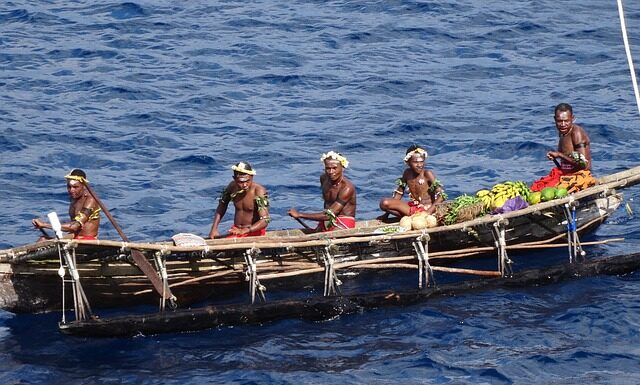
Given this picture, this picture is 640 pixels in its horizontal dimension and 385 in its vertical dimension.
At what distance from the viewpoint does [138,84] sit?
29.2 metres

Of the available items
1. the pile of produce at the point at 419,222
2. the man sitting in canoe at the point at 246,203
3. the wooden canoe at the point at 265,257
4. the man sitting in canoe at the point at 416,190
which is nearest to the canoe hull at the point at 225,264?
the wooden canoe at the point at 265,257

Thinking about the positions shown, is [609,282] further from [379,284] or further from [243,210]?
[243,210]

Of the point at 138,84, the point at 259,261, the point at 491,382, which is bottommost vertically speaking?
the point at 491,382

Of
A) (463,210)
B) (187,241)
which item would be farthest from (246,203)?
(463,210)

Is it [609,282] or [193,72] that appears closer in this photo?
[609,282]

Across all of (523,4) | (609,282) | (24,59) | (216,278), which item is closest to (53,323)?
(216,278)

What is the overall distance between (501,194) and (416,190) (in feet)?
5.31

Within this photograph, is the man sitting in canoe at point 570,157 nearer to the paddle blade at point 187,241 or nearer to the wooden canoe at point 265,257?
the wooden canoe at point 265,257

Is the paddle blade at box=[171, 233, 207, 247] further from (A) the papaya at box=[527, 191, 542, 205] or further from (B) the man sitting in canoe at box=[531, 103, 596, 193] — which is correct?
(B) the man sitting in canoe at box=[531, 103, 596, 193]

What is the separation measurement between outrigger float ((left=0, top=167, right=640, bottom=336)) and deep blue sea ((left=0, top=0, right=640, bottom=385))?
405 mm

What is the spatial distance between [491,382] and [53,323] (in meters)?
6.36

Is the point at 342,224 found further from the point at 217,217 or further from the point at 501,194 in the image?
the point at 501,194

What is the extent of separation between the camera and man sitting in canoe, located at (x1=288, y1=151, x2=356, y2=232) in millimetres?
18453

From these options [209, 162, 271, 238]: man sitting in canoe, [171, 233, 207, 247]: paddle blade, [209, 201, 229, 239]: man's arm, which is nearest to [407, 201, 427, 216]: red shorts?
[209, 162, 271, 238]: man sitting in canoe
